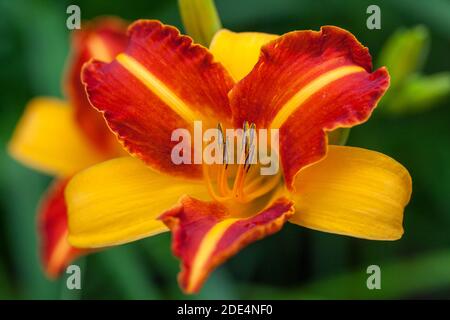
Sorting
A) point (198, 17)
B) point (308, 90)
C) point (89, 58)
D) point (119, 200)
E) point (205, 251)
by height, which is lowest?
point (205, 251)

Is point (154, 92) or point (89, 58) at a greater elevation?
point (89, 58)

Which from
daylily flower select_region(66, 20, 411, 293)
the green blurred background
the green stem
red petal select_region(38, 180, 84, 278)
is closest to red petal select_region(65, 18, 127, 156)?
red petal select_region(38, 180, 84, 278)

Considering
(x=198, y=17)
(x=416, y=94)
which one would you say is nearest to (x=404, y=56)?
(x=416, y=94)

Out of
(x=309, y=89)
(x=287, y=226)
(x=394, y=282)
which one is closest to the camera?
(x=309, y=89)

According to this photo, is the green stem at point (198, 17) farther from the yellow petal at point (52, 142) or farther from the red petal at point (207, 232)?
the yellow petal at point (52, 142)

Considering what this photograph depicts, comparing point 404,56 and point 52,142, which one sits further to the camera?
point 52,142

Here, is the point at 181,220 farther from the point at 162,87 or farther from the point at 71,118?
the point at 71,118

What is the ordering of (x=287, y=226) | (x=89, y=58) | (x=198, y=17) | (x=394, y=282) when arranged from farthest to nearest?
1. (x=287, y=226)
2. (x=394, y=282)
3. (x=89, y=58)
4. (x=198, y=17)

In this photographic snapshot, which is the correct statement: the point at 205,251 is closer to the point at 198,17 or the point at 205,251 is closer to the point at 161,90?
the point at 161,90
